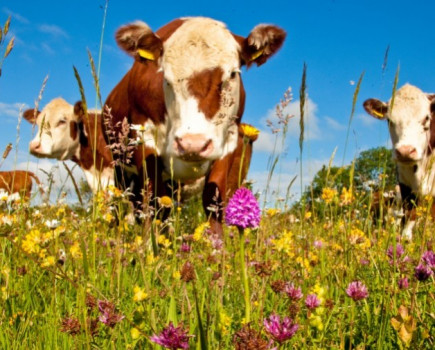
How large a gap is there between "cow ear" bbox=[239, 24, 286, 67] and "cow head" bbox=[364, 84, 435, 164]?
10.2 ft

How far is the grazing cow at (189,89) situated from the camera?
4.69 m

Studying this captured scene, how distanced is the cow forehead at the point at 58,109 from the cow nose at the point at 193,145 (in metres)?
7.59

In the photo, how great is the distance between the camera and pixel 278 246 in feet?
6.51

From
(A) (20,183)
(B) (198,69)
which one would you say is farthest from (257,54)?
(A) (20,183)

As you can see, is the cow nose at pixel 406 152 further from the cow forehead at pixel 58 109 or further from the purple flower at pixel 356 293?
the cow forehead at pixel 58 109

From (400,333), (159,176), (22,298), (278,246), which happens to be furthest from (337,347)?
(159,176)

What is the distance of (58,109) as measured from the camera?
11453mm

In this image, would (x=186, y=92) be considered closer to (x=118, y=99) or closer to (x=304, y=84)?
(x=118, y=99)

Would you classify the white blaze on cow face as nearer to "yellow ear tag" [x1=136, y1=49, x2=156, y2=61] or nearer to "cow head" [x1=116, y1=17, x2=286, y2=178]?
"cow head" [x1=116, y1=17, x2=286, y2=178]

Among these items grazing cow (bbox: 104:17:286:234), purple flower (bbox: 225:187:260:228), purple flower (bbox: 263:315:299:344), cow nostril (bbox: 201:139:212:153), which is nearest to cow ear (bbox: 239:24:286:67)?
grazing cow (bbox: 104:17:286:234)

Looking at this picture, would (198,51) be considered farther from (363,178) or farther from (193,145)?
(363,178)

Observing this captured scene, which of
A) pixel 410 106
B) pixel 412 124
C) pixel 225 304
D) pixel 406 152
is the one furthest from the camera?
pixel 410 106

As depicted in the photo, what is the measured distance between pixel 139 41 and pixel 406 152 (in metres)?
4.57

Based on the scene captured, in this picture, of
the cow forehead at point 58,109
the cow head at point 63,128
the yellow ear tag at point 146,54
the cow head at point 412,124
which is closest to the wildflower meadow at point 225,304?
the yellow ear tag at point 146,54
